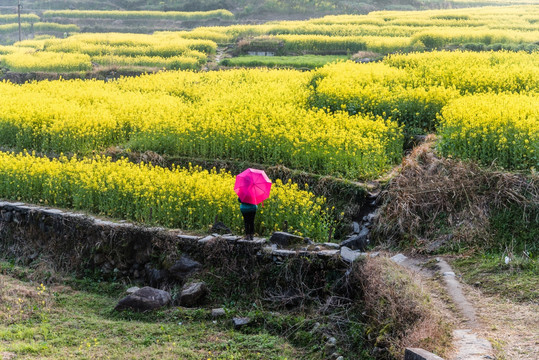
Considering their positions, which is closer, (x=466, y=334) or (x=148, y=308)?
(x=466, y=334)

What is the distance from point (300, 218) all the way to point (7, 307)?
197 inches

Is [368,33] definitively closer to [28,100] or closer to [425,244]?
[28,100]

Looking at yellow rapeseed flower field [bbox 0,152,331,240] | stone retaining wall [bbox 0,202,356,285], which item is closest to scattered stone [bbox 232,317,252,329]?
stone retaining wall [bbox 0,202,356,285]

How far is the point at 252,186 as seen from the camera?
994 cm

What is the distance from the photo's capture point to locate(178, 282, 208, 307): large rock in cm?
977

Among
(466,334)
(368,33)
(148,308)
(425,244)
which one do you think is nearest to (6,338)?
(148,308)

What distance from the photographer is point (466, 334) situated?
25.3 ft

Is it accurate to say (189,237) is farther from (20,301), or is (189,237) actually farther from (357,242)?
(357,242)

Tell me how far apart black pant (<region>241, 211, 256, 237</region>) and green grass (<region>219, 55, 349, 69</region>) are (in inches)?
824

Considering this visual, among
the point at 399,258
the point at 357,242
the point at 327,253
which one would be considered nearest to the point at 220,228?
the point at 327,253

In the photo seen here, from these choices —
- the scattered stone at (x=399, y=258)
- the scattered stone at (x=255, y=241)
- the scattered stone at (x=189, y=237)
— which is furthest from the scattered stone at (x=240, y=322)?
the scattered stone at (x=399, y=258)

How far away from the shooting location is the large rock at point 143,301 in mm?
9609

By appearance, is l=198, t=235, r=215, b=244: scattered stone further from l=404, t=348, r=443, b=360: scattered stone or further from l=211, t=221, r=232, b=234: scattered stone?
l=404, t=348, r=443, b=360: scattered stone

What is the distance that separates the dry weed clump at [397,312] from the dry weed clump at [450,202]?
2588mm
